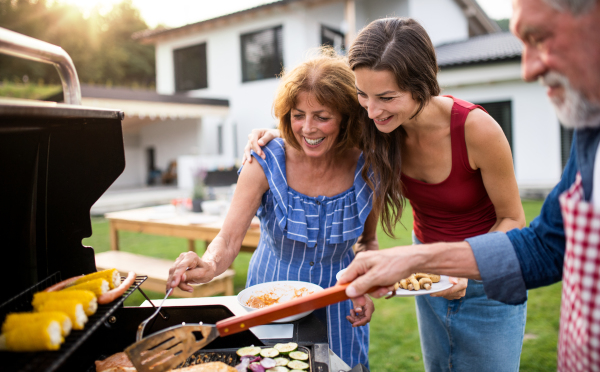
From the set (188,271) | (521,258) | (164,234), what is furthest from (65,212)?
(164,234)

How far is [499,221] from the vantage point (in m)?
1.90

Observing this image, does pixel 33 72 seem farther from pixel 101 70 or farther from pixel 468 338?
pixel 468 338

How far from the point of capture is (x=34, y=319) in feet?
3.30

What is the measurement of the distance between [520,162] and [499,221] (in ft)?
33.6

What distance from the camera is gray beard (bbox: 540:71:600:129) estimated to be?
911 mm

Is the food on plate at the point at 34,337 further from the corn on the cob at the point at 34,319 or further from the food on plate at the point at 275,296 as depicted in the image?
the food on plate at the point at 275,296

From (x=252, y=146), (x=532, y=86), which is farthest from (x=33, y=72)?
(x=252, y=146)

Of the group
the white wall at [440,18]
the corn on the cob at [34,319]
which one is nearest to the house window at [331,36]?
the white wall at [440,18]

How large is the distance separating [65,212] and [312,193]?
1.16 m

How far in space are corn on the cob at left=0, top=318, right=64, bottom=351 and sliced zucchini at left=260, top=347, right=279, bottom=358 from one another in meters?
0.65

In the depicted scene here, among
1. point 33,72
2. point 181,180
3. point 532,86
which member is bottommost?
point 181,180

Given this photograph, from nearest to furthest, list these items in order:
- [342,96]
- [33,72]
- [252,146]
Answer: [342,96] → [252,146] → [33,72]

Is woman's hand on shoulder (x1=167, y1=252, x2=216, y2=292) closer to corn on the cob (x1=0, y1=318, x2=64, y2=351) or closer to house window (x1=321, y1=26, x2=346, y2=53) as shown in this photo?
corn on the cob (x1=0, y1=318, x2=64, y2=351)

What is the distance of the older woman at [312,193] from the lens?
2033mm
